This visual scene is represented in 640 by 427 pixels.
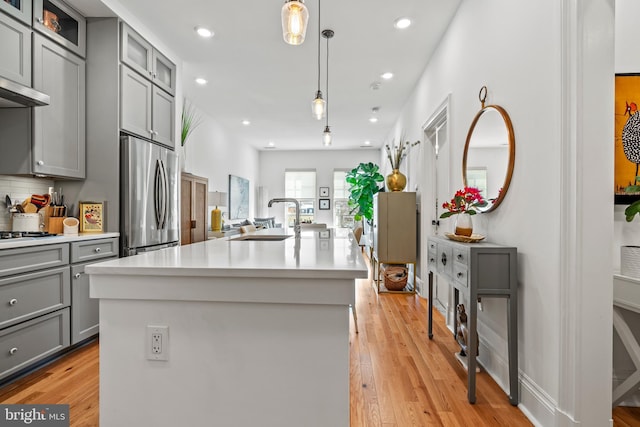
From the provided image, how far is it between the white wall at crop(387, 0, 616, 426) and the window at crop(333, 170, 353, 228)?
6.87 meters

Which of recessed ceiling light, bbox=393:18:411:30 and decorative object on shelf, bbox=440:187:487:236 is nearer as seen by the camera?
decorative object on shelf, bbox=440:187:487:236

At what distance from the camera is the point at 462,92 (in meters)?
2.77

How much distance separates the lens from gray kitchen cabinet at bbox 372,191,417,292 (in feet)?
14.4

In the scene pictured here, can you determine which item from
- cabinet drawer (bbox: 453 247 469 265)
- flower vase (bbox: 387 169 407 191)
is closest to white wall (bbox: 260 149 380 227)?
flower vase (bbox: 387 169 407 191)

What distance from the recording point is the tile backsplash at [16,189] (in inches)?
98.9

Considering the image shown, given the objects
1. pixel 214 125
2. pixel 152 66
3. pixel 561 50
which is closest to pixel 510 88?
pixel 561 50

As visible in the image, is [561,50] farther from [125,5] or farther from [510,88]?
[125,5]

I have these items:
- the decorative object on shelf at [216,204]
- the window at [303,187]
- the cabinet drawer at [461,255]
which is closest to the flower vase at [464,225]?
the cabinet drawer at [461,255]

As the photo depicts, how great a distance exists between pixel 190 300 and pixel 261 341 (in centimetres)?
29

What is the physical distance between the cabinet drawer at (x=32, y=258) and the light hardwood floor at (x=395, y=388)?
2.31 feet

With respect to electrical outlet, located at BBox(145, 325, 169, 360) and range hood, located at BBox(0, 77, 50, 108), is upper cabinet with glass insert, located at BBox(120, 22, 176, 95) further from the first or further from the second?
electrical outlet, located at BBox(145, 325, 169, 360)

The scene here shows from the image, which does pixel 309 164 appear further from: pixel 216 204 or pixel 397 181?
pixel 397 181

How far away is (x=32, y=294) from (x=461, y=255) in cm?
273

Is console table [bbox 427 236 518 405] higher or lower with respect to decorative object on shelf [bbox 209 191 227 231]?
lower
